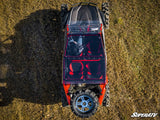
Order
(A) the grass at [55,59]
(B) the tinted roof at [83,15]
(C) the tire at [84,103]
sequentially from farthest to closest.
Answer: (A) the grass at [55,59], (B) the tinted roof at [83,15], (C) the tire at [84,103]

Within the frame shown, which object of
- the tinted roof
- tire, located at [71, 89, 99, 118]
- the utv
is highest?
the tinted roof

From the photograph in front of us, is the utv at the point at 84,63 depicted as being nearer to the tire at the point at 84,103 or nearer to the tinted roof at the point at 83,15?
the tire at the point at 84,103

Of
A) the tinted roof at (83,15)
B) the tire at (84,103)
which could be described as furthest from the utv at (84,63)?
the tinted roof at (83,15)

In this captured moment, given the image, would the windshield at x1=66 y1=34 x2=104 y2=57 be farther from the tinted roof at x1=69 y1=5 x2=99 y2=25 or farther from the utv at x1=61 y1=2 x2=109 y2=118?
the tinted roof at x1=69 y1=5 x2=99 y2=25

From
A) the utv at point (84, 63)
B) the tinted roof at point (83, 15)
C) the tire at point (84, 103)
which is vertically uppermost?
the tinted roof at point (83, 15)

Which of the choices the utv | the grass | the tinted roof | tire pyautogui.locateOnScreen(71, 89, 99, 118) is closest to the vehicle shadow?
the grass

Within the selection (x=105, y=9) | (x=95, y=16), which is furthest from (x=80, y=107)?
(x=105, y=9)
